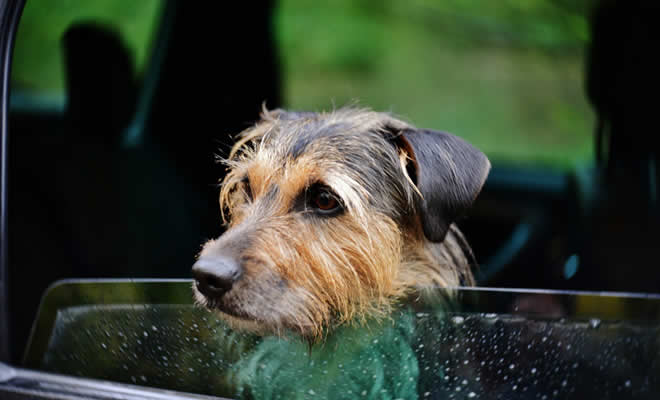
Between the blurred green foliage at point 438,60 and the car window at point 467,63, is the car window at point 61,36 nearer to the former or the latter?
the blurred green foliage at point 438,60

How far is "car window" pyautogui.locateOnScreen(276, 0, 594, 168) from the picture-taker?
423 cm

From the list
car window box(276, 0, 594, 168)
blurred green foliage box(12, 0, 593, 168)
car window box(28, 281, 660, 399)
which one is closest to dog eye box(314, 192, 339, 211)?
car window box(28, 281, 660, 399)

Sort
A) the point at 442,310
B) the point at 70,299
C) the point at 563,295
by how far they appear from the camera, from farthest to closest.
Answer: the point at 70,299 → the point at 442,310 → the point at 563,295

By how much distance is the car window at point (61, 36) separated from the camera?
287 centimetres

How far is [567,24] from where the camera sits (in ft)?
12.1

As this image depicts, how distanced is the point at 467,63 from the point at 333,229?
409cm

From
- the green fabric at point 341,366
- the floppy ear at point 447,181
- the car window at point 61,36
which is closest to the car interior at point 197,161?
the car window at point 61,36

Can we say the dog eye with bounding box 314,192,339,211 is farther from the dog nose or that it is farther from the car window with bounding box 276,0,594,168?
the car window with bounding box 276,0,594,168

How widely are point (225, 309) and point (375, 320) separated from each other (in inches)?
16.5

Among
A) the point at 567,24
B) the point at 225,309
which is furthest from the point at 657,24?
the point at 225,309

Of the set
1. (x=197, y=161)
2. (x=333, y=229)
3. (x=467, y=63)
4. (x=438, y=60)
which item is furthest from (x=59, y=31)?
(x=438, y=60)

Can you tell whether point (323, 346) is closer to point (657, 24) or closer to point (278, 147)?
point (278, 147)

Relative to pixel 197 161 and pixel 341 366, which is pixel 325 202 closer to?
pixel 341 366

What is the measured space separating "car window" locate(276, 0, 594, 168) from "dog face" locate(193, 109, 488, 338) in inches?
57.7
